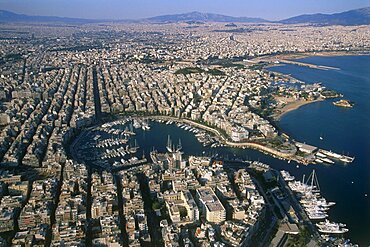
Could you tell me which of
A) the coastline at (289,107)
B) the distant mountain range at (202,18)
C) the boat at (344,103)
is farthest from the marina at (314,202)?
the distant mountain range at (202,18)

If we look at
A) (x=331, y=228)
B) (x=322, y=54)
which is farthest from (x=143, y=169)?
(x=322, y=54)

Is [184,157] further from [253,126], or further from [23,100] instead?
[23,100]

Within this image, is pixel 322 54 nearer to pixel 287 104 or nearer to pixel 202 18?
pixel 287 104

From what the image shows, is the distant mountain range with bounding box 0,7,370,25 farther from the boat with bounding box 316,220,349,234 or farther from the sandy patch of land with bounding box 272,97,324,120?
the boat with bounding box 316,220,349,234

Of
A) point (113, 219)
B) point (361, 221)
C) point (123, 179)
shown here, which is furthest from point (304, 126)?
point (113, 219)

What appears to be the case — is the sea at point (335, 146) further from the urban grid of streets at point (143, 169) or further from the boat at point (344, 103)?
the urban grid of streets at point (143, 169)

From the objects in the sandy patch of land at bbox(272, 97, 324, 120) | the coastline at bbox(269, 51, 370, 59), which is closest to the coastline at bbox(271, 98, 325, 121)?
the sandy patch of land at bbox(272, 97, 324, 120)

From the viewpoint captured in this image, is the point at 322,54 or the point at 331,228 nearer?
the point at 331,228
